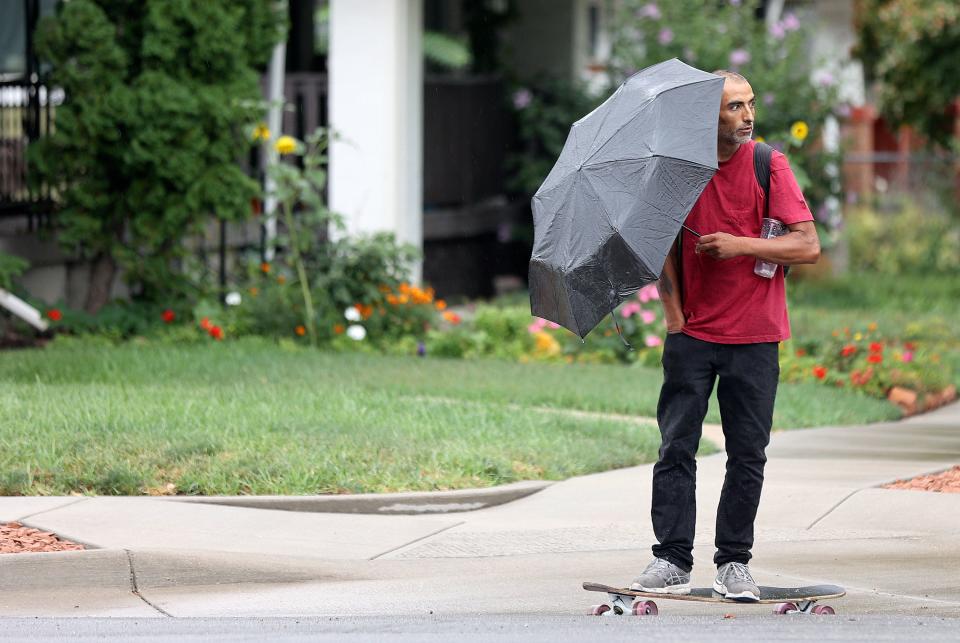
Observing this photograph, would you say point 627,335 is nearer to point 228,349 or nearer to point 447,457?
point 228,349

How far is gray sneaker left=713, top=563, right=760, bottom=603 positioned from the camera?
5.58m

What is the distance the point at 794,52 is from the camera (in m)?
16.8

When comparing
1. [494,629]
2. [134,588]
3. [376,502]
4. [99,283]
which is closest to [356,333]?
[99,283]

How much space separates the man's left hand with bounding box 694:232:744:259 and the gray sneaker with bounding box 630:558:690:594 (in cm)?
110

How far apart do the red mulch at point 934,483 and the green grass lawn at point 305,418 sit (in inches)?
53.7

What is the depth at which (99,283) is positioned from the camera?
40.9ft

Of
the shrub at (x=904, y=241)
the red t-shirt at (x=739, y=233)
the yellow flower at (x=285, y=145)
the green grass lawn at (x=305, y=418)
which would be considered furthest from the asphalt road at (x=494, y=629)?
the shrub at (x=904, y=241)

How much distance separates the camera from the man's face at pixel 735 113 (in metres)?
5.46

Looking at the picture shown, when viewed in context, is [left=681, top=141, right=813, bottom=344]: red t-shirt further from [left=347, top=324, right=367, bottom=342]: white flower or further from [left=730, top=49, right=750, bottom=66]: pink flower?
[left=730, top=49, right=750, bottom=66]: pink flower

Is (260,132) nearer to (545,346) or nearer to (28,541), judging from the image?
(545,346)

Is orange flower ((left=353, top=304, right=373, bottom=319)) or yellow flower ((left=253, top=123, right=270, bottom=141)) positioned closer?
yellow flower ((left=253, top=123, right=270, bottom=141))

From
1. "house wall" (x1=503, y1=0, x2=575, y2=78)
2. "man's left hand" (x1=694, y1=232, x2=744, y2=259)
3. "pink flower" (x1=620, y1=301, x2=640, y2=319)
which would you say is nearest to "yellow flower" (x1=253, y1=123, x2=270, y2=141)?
"pink flower" (x1=620, y1=301, x2=640, y2=319)

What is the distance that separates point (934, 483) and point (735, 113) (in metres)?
3.33

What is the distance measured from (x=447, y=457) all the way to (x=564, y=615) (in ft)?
7.53
